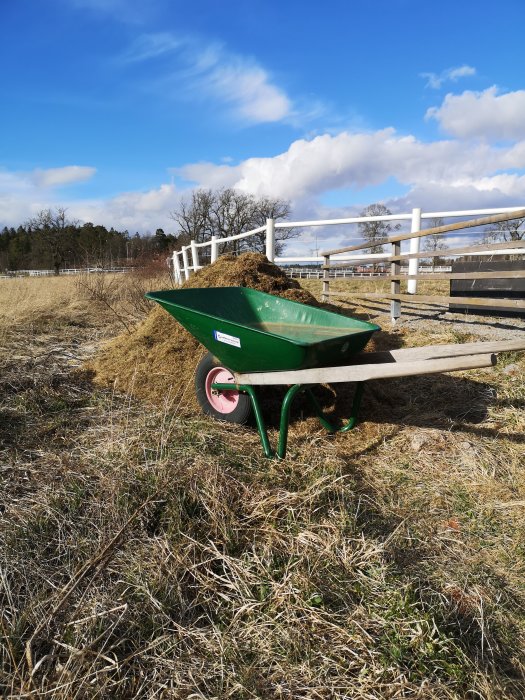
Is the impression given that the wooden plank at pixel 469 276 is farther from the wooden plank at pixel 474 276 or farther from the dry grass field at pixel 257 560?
the dry grass field at pixel 257 560

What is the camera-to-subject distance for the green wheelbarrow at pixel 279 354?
245 cm

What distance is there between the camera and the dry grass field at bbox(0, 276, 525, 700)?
1.37 metres

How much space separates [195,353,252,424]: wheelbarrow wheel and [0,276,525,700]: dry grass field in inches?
8.0

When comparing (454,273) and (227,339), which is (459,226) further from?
(227,339)

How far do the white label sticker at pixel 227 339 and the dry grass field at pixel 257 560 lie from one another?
2.01 feet

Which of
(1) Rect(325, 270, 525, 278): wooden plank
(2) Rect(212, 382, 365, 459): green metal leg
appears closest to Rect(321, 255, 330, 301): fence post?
(1) Rect(325, 270, 525, 278): wooden plank

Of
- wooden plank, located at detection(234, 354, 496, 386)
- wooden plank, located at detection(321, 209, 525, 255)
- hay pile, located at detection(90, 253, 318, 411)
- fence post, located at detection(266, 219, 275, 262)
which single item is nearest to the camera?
wooden plank, located at detection(234, 354, 496, 386)

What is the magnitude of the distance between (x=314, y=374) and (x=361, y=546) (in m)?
1.00

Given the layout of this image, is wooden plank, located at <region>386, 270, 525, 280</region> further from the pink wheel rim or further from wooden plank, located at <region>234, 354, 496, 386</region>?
the pink wheel rim

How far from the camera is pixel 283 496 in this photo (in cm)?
220

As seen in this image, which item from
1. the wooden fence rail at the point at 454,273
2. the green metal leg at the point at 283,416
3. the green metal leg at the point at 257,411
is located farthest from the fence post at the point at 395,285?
the green metal leg at the point at 257,411

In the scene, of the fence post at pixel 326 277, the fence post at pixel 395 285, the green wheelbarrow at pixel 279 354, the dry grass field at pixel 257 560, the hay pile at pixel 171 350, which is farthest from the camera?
the fence post at pixel 326 277

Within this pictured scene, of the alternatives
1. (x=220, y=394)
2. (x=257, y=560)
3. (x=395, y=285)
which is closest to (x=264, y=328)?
(x=220, y=394)

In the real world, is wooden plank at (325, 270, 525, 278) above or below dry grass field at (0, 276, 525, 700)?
above
